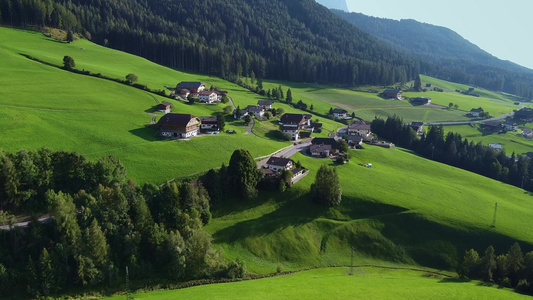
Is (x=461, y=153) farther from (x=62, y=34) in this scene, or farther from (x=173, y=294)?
(x=62, y=34)

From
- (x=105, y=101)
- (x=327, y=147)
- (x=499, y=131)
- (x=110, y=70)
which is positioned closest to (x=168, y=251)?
(x=327, y=147)

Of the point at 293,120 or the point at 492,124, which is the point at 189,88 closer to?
the point at 293,120

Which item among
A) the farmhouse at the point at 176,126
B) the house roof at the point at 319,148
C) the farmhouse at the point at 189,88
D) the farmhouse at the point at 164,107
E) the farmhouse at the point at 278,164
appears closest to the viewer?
the farmhouse at the point at 278,164

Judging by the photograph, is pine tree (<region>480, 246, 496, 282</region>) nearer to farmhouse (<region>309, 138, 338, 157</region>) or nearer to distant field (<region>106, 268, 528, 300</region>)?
distant field (<region>106, 268, 528, 300</region>)

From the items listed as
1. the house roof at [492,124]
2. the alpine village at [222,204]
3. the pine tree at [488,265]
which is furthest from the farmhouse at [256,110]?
the house roof at [492,124]

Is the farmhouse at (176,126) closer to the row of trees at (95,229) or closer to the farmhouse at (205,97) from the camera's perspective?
the row of trees at (95,229)

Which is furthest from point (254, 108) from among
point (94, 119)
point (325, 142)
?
point (94, 119)
